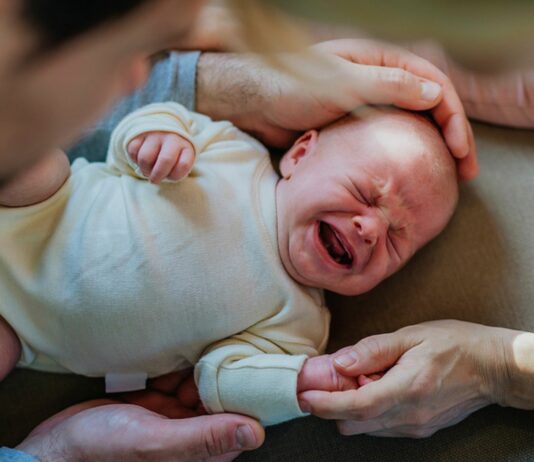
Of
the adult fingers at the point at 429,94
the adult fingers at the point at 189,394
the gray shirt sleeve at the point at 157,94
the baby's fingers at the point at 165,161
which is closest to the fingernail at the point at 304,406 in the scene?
the adult fingers at the point at 189,394

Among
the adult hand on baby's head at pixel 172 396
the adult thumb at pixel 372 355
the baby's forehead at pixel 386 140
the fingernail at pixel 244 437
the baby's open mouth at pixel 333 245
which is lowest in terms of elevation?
the adult hand on baby's head at pixel 172 396

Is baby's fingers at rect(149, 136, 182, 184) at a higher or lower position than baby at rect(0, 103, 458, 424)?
higher

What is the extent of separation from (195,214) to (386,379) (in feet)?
1.49

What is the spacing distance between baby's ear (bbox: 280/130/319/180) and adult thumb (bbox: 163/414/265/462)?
0.50 meters

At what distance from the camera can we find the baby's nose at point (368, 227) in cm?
107

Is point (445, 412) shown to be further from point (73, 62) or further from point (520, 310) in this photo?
point (73, 62)

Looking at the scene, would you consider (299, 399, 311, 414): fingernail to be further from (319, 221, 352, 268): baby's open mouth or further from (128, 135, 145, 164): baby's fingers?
(128, 135, 145, 164): baby's fingers

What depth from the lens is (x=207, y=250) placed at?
1087 millimetres

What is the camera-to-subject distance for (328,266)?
3.61 feet

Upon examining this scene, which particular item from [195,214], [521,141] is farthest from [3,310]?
[521,141]

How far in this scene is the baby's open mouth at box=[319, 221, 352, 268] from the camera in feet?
3.73

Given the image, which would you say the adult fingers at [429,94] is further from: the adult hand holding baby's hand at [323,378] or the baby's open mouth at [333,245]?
the adult hand holding baby's hand at [323,378]

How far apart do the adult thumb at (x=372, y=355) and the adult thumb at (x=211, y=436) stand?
183 millimetres

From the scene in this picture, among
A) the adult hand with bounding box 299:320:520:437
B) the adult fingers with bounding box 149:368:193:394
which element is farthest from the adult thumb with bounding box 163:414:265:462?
the adult fingers with bounding box 149:368:193:394
